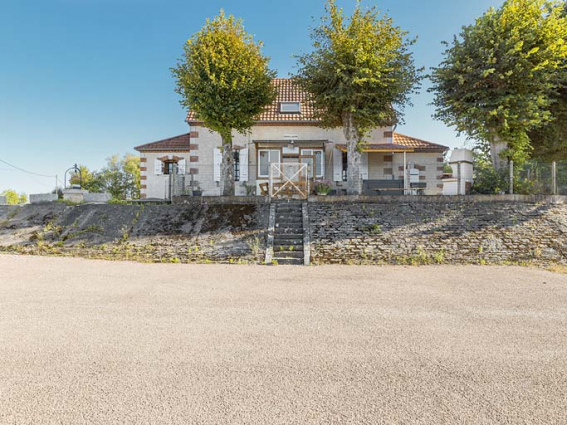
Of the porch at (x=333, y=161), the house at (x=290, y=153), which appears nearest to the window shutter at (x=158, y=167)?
the house at (x=290, y=153)

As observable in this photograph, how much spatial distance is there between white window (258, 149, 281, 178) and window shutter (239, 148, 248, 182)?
2.80 ft

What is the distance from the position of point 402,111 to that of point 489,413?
13.8 meters

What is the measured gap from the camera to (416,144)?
18.8 metres

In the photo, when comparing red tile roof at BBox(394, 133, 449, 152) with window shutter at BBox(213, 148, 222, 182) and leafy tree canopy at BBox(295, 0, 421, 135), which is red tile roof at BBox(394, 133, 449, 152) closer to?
leafy tree canopy at BBox(295, 0, 421, 135)

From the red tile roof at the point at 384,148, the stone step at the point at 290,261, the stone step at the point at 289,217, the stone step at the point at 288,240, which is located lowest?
the stone step at the point at 290,261

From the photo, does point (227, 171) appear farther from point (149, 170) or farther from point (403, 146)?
point (403, 146)

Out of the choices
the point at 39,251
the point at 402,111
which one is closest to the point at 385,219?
the point at 402,111

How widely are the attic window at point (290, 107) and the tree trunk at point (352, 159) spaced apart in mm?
5753

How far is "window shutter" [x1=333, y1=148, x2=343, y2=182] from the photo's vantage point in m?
17.5

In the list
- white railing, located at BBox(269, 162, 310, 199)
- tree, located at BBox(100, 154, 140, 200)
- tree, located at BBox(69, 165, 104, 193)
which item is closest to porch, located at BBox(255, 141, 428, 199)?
white railing, located at BBox(269, 162, 310, 199)

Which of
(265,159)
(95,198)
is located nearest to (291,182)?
(265,159)

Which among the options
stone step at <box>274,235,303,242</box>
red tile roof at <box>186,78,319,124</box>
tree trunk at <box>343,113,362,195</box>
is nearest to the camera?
stone step at <box>274,235,303,242</box>

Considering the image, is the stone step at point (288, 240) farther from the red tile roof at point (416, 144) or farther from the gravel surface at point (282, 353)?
the red tile roof at point (416, 144)

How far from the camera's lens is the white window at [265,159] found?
17781 millimetres
